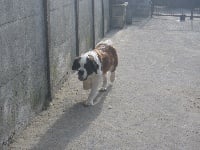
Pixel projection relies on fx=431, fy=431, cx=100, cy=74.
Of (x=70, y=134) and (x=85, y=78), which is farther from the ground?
(x=85, y=78)

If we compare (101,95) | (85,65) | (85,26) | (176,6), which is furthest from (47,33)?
(176,6)

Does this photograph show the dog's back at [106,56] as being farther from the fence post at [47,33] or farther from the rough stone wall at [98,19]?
the rough stone wall at [98,19]

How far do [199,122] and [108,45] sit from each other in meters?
2.58

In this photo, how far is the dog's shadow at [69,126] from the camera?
5.77 meters

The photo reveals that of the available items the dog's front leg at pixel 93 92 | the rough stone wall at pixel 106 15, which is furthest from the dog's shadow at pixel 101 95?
the rough stone wall at pixel 106 15

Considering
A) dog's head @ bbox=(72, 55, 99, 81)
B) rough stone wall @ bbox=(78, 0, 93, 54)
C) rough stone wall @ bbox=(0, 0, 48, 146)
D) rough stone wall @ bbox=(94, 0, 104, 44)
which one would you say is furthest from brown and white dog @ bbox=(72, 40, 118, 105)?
rough stone wall @ bbox=(94, 0, 104, 44)

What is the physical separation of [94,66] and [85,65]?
0.17 m

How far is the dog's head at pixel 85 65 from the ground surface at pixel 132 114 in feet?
2.02

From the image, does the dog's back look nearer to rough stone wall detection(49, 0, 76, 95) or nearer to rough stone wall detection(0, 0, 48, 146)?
Result: rough stone wall detection(49, 0, 76, 95)

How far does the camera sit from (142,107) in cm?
734

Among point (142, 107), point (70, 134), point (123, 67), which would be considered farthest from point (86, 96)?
point (123, 67)

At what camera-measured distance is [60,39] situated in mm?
8297

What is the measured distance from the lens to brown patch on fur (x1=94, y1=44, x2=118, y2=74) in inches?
304

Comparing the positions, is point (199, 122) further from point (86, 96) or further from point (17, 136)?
point (17, 136)
